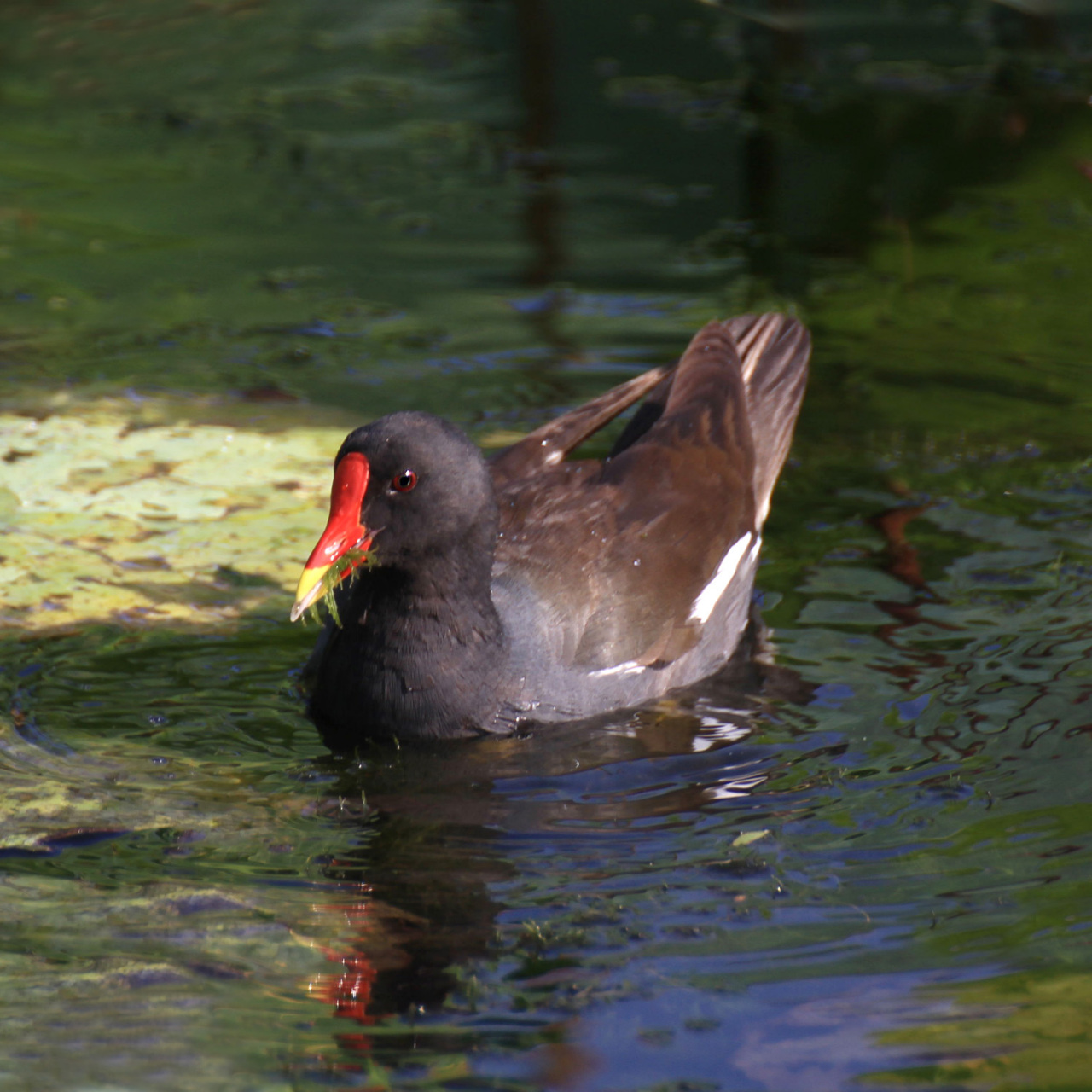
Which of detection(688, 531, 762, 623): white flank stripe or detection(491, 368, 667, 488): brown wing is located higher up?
detection(491, 368, 667, 488): brown wing

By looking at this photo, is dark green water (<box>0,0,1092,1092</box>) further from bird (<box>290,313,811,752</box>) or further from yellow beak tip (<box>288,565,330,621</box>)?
yellow beak tip (<box>288,565,330,621</box>)

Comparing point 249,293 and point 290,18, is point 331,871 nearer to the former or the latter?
point 249,293

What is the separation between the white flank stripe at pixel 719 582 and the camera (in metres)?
3.82

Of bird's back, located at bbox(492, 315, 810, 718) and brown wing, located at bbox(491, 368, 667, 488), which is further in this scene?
brown wing, located at bbox(491, 368, 667, 488)

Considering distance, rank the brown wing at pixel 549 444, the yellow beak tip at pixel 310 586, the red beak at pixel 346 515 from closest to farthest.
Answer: the yellow beak tip at pixel 310 586 → the red beak at pixel 346 515 → the brown wing at pixel 549 444

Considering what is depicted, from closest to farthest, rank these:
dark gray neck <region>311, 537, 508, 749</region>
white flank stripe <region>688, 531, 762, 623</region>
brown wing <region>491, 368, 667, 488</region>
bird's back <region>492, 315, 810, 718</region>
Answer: dark gray neck <region>311, 537, 508, 749</region>, bird's back <region>492, 315, 810, 718</region>, white flank stripe <region>688, 531, 762, 623</region>, brown wing <region>491, 368, 667, 488</region>

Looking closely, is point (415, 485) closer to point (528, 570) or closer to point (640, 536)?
point (528, 570)

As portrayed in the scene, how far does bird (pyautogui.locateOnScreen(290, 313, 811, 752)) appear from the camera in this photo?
3.30 meters

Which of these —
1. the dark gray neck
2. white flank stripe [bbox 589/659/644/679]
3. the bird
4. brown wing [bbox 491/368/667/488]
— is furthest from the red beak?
brown wing [bbox 491/368/667/488]

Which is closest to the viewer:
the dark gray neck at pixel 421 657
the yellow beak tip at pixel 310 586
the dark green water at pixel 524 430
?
the dark green water at pixel 524 430

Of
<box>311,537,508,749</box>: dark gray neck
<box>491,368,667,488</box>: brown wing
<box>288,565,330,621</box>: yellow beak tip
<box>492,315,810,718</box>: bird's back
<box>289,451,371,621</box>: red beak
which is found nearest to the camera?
<box>288,565,330,621</box>: yellow beak tip

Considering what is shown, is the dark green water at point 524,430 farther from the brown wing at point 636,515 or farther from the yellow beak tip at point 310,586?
the yellow beak tip at point 310,586

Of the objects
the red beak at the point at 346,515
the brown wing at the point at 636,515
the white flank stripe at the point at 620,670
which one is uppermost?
the red beak at the point at 346,515

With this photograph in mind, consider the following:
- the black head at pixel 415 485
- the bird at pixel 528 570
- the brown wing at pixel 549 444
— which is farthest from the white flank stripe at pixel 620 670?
the brown wing at pixel 549 444
